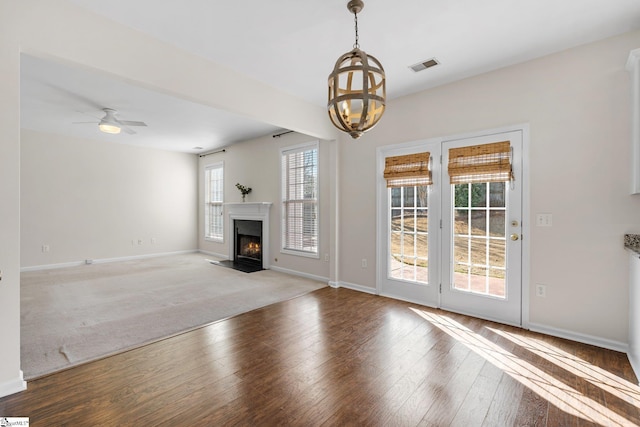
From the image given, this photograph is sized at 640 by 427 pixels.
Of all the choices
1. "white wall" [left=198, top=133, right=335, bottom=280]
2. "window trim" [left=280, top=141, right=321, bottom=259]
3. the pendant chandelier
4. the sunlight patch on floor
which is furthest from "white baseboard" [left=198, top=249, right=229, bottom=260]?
the pendant chandelier

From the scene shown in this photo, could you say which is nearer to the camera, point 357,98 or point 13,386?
point 357,98

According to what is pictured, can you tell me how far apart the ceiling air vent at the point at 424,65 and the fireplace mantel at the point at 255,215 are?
3855 mm

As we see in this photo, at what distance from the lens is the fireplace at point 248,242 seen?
6.55 metres

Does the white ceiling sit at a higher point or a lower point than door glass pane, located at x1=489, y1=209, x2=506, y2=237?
higher

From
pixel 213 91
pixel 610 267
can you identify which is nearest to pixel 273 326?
pixel 213 91

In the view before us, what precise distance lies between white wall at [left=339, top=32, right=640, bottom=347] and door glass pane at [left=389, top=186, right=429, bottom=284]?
3.58 feet

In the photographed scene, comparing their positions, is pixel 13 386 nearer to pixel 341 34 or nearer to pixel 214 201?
pixel 341 34

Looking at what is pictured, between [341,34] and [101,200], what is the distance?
6769 mm

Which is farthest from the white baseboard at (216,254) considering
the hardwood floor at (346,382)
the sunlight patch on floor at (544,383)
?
the sunlight patch on floor at (544,383)

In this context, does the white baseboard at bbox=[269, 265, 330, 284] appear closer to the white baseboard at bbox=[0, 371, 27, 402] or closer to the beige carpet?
the beige carpet

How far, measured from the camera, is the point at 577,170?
2844 millimetres

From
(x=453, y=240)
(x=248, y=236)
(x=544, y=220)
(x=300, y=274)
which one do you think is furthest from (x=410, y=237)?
(x=248, y=236)

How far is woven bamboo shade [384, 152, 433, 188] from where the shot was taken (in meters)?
3.81

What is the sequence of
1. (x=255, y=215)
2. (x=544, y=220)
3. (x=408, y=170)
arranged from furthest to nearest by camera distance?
(x=255, y=215) → (x=408, y=170) → (x=544, y=220)
